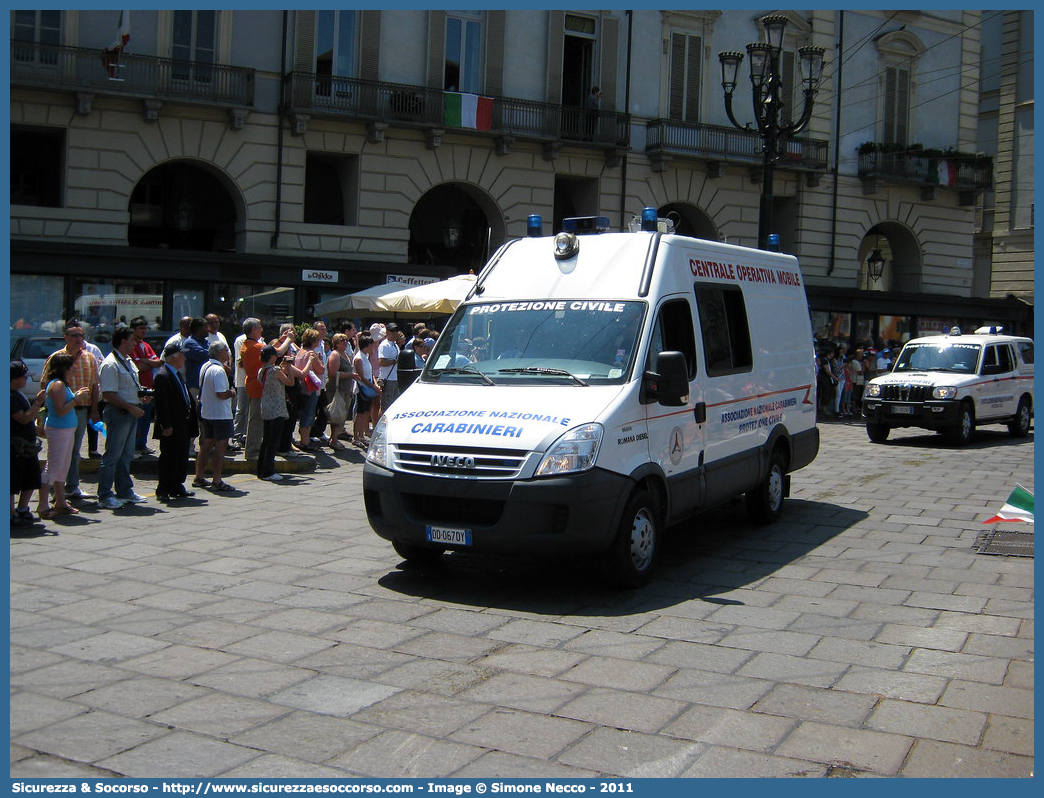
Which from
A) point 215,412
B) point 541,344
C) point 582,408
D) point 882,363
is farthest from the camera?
point 882,363

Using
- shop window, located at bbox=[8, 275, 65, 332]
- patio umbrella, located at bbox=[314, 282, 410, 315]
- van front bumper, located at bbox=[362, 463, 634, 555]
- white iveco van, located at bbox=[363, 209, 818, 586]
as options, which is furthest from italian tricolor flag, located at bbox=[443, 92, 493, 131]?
van front bumper, located at bbox=[362, 463, 634, 555]

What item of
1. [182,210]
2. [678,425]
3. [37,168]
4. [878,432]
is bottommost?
[878,432]

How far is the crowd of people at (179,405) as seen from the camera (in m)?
9.84

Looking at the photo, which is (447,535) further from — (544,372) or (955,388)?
(955,388)

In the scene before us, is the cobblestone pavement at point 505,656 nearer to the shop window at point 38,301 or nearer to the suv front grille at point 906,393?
the suv front grille at point 906,393

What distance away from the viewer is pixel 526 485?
7.04 m

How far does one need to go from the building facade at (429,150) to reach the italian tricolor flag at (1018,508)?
10118 millimetres

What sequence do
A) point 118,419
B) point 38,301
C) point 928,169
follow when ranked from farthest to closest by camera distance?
point 928,169, point 38,301, point 118,419

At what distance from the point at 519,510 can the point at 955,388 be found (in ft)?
44.6

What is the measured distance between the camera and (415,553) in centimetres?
812

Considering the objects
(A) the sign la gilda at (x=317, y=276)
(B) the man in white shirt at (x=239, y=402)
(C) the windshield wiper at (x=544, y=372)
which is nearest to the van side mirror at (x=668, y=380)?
(C) the windshield wiper at (x=544, y=372)

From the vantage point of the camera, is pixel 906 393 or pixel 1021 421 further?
pixel 1021 421

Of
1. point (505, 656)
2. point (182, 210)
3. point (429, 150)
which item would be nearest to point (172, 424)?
point (505, 656)

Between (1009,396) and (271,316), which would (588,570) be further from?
(271,316)
